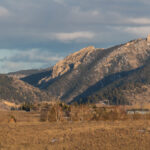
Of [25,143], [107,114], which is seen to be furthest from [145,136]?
[107,114]

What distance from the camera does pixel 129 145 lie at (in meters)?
31.2

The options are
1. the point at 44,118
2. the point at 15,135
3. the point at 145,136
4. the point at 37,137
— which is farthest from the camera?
the point at 44,118

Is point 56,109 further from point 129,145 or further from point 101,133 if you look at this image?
point 129,145

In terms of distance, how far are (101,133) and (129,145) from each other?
7.67 meters

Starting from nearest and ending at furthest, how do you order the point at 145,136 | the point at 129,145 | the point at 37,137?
the point at 129,145, the point at 145,136, the point at 37,137

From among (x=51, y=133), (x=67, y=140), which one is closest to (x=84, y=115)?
(x=51, y=133)

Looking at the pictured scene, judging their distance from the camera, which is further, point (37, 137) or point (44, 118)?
point (44, 118)

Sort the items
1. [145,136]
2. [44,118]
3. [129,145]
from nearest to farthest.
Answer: [129,145]
[145,136]
[44,118]

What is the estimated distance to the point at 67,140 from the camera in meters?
35.5

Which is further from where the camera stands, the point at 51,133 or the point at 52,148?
the point at 51,133

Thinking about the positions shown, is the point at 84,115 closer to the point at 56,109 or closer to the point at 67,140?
the point at 56,109

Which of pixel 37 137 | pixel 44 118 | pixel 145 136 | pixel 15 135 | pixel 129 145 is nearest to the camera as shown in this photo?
pixel 129 145

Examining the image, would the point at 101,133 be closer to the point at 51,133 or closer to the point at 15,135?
the point at 51,133

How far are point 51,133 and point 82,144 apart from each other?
887 cm
